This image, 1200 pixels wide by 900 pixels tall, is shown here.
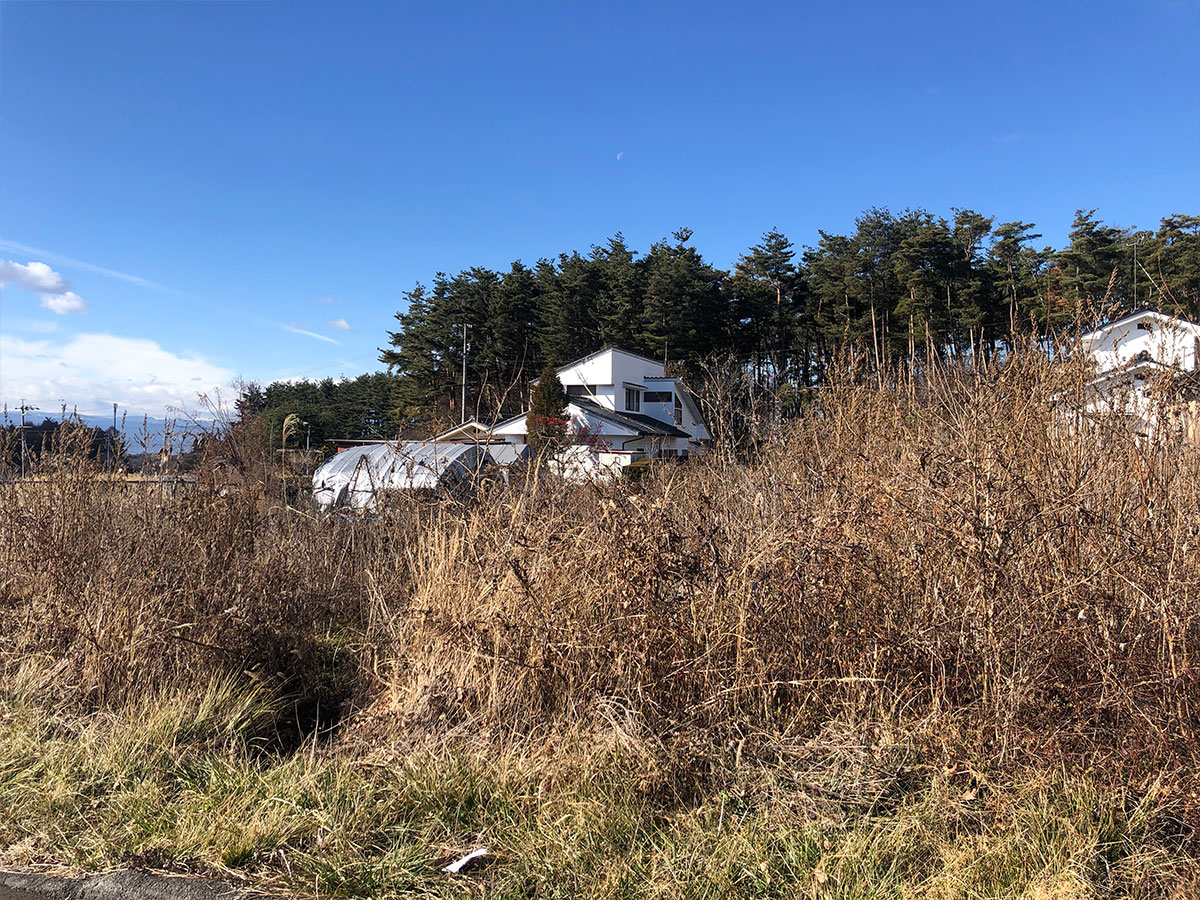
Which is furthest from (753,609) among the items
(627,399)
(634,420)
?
(627,399)

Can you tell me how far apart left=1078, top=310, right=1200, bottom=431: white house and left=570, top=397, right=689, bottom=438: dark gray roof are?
91.8 ft

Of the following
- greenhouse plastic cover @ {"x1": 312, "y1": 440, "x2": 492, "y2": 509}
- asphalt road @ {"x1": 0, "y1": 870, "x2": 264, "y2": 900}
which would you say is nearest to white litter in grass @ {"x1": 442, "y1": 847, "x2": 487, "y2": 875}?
asphalt road @ {"x1": 0, "y1": 870, "x2": 264, "y2": 900}

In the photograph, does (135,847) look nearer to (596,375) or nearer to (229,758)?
(229,758)

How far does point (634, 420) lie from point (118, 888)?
39199 millimetres

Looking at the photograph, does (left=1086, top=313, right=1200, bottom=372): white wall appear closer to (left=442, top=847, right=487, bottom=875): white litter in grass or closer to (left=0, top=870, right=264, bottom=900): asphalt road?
(left=442, top=847, right=487, bottom=875): white litter in grass

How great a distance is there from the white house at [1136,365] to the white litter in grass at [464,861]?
3.39 meters

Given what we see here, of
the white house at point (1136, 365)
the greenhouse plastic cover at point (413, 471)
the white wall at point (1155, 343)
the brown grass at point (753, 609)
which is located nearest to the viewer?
the brown grass at point (753, 609)

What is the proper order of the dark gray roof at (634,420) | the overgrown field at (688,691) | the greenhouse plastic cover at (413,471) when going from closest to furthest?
1. the overgrown field at (688,691)
2. the greenhouse plastic cover at (413,471)
3. the dark gray roof at (634,420)

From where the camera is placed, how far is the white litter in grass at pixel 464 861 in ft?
8.04

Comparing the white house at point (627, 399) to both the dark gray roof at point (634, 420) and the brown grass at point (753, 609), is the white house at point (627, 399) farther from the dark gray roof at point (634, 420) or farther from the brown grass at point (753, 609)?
the brown grass at point (753, 609)

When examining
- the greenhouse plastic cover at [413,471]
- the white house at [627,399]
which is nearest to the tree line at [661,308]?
the white house at [627,399]

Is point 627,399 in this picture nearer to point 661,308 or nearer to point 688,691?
point 661,308

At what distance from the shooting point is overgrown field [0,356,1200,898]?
2.42 metres

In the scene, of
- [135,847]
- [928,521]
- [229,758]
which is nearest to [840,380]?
[928,521]
